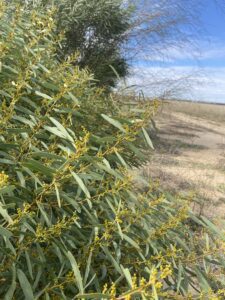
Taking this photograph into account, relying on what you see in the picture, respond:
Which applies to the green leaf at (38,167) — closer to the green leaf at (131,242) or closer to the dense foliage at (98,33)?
the green leaf at (131,242)

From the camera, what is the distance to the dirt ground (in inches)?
262

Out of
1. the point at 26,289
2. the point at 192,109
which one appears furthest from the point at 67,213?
the point at 192,109

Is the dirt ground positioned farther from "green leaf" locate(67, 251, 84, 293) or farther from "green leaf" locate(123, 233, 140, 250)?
"green leaf" locate(67, 251, 84, 293)

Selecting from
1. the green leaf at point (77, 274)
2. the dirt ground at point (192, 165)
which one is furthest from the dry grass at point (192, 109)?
the green leaf at point (77, 274)

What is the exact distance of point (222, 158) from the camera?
10.5 meters

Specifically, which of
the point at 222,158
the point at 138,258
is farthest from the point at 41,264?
the point at 222,158

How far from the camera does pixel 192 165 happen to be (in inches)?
363

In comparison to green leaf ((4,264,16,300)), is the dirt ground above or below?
below

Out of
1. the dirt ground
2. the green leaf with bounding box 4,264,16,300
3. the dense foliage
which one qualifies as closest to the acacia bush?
the green leaf with bounding box 4,264,16,300

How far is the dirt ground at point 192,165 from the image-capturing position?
262 inches

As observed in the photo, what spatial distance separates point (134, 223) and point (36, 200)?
56 cm

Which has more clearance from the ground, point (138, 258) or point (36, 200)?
point (36, 200)

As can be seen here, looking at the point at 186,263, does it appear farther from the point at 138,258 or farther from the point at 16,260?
the point at 16,260

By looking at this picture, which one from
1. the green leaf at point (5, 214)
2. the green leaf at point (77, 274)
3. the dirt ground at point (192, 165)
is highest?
the green leaf at point (5, 214)
